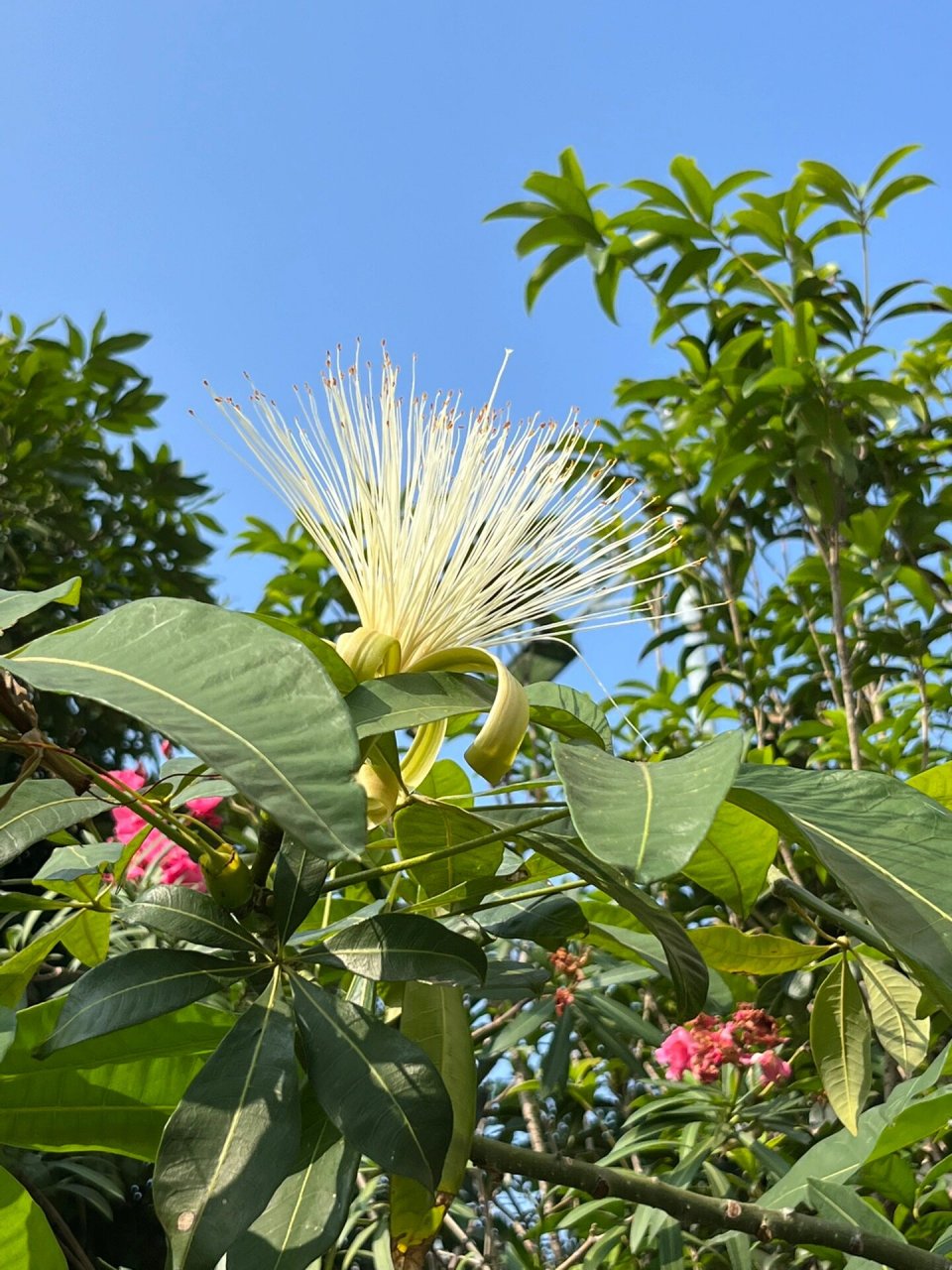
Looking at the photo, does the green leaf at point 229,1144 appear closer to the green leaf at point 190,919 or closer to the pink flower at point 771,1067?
the green leaf at point 190,919

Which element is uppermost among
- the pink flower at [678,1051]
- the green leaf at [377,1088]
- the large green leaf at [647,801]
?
the large green leaf at [647,801]

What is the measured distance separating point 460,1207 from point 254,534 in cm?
177

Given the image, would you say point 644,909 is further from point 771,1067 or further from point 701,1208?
point 771,1067

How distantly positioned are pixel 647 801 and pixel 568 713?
287 mm

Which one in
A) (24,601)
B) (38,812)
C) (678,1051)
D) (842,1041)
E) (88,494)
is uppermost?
(88,494)

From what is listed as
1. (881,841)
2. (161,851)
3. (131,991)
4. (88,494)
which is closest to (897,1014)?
(881,841)

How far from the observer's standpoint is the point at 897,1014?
38.2 inches

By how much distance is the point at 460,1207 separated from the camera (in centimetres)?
154

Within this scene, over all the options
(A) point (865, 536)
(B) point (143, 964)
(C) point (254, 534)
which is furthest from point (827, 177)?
(B) point (143, 964)

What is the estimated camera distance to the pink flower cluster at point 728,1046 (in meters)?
1.46

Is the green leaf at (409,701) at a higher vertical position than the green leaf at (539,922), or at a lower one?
higher

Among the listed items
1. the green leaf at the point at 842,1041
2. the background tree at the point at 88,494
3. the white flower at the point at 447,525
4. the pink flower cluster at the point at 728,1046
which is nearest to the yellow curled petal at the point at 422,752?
the white flower at the point at 447,525

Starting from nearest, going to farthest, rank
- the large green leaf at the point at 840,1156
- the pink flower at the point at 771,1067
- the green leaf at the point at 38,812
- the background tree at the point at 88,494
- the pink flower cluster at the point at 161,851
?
the green leaf at the point at 38,812, the large green leaf at the point at 840,1156, the pink flower at the point at 771,1067, the pink flower cluster at the point at 161,851, the background tree at the point at 88,494

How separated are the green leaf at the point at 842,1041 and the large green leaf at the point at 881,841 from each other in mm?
425
